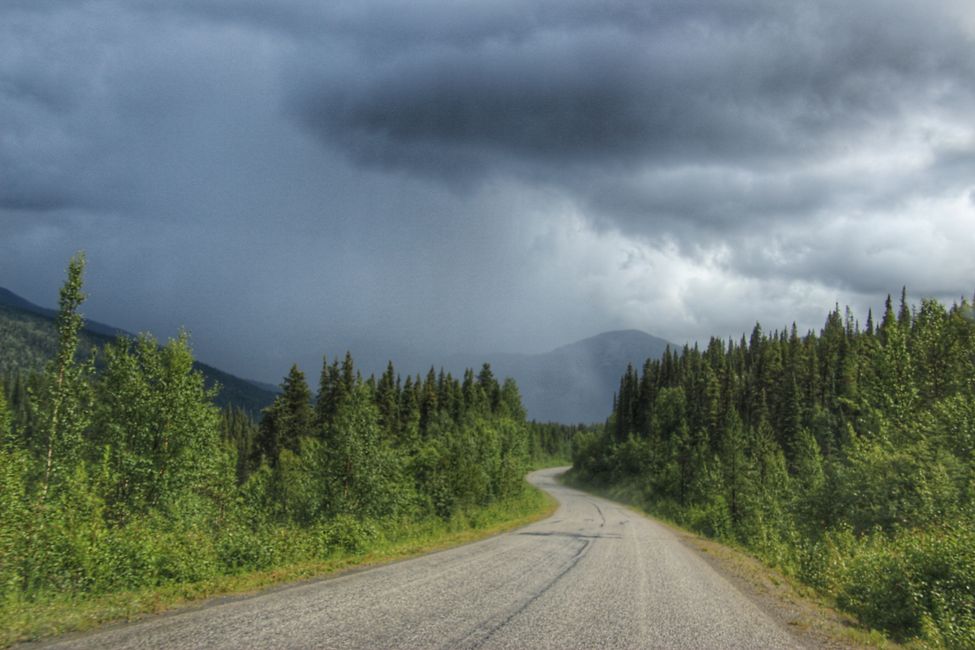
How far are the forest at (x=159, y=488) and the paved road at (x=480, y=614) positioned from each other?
2.76m

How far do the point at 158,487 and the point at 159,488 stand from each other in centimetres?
5

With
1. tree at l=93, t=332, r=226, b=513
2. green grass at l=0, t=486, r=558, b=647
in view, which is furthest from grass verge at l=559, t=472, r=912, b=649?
tree at l=93, t=332, r=226, b=513

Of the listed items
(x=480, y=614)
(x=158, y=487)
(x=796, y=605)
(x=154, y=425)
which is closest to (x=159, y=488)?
(x=158, y=487)

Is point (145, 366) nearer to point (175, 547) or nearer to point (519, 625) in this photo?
point (175, 547)

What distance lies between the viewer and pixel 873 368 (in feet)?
112

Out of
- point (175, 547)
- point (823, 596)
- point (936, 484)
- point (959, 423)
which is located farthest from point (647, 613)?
point (959, 423)

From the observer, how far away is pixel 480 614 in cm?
932

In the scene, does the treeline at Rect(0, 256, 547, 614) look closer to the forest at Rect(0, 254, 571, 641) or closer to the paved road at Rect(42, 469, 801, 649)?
the forest at Rect(0, 254, 571, 641)

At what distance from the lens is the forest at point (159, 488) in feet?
35.2

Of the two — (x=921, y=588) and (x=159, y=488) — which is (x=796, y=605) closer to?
(x=921, y=588)

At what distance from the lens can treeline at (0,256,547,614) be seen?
10.8 m

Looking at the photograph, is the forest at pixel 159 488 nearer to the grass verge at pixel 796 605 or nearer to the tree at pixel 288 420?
the grass verge at pixel 796 605

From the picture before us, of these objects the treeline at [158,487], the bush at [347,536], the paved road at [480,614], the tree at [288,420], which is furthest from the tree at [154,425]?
the tree at [288,420]

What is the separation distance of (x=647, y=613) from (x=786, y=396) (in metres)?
96.3
